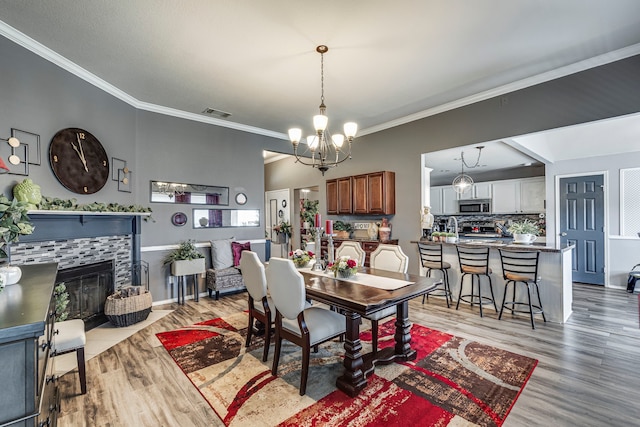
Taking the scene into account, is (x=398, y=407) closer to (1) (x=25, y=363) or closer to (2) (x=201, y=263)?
(1) (x=25, y=363)

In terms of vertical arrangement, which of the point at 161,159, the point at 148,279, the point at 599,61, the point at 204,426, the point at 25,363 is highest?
the point at 599,61

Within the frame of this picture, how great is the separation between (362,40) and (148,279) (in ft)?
14.2

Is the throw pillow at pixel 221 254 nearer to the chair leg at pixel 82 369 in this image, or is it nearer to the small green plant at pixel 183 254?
the small green plant at pixel 183 254

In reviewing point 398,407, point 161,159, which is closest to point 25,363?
point 398,407

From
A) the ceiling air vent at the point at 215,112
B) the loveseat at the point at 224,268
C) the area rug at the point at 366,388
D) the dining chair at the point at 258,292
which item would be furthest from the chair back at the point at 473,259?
the ceiling air vent at the point at 215,112

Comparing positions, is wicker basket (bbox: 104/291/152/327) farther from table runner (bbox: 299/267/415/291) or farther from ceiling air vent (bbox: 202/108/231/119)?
ceiling air vent (bbox: 202/108/231/119)

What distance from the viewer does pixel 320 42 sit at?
2.89 metres

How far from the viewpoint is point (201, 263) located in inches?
181

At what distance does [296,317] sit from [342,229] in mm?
3810

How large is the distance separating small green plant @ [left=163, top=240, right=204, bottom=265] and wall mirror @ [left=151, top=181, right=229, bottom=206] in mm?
751

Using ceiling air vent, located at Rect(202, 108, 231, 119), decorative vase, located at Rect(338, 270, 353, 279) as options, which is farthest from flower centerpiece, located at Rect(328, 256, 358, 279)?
ceiling air vent, located at Rect(202, 108, 231, 119)

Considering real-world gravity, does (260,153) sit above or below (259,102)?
below

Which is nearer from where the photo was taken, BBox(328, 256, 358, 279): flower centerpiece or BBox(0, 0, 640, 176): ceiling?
BBox(0, 0, 640, 176): ceiling

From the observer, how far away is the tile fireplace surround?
2900 mm
